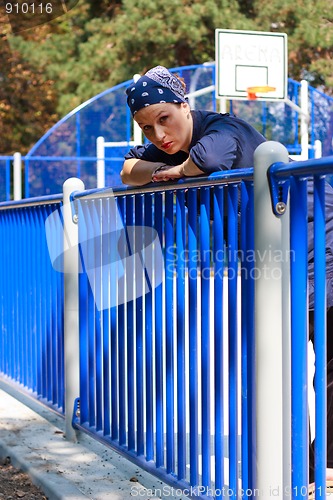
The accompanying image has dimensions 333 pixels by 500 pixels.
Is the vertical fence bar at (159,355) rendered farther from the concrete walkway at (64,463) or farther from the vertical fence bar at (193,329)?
the vertical fence bar at (193,329)

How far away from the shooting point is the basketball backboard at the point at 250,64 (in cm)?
1744

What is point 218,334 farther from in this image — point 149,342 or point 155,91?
point 155,91

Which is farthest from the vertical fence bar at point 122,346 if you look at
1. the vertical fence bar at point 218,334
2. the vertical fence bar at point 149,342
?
the vertical fence bar at point 218,334

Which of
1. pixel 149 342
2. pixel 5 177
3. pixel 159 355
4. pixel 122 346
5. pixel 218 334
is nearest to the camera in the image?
pixel 218 334

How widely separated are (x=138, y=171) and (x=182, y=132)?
364mm

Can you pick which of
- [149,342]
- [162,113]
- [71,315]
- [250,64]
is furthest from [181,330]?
[250,64]

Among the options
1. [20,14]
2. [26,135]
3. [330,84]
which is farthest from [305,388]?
[26,135]

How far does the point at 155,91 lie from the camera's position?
11.7 feet

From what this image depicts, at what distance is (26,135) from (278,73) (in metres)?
13.5

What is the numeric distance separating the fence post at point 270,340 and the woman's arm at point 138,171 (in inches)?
38.1

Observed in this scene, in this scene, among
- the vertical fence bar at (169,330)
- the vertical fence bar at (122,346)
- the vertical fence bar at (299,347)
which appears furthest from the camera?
the vertical fence bar at (122,346)

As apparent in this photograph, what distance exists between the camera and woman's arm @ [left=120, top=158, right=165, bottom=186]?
3.79 metres

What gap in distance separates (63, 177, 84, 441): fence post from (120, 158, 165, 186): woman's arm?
3.08 ft

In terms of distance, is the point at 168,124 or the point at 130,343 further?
the point at 130,343
